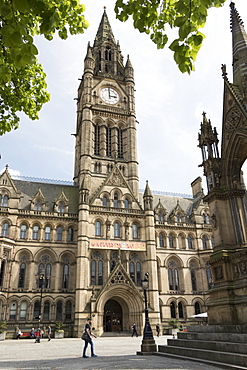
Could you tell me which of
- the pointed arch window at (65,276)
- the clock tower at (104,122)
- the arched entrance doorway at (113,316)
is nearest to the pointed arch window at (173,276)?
the arched entrance doorway at (113,316)

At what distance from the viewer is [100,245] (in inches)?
1523

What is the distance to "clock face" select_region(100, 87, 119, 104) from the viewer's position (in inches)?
2083

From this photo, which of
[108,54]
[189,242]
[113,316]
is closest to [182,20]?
[113,316]

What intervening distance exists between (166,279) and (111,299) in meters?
8.63

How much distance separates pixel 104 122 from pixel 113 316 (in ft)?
99.1

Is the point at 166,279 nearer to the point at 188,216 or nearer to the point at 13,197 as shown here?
the point at 188,216

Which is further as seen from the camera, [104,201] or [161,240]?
[161,240]

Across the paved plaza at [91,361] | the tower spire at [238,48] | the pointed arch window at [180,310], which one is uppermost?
the tower spire at [238,48]

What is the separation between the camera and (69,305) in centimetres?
3703

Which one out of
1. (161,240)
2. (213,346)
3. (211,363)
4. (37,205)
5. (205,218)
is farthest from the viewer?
(205,218)

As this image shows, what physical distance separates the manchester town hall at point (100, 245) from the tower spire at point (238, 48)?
23.7 meters

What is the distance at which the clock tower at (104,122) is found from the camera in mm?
46906

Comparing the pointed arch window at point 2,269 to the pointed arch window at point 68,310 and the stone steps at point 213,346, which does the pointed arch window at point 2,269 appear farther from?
the stone steps at point 213,346

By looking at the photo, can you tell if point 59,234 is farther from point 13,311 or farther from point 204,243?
point 204,243
